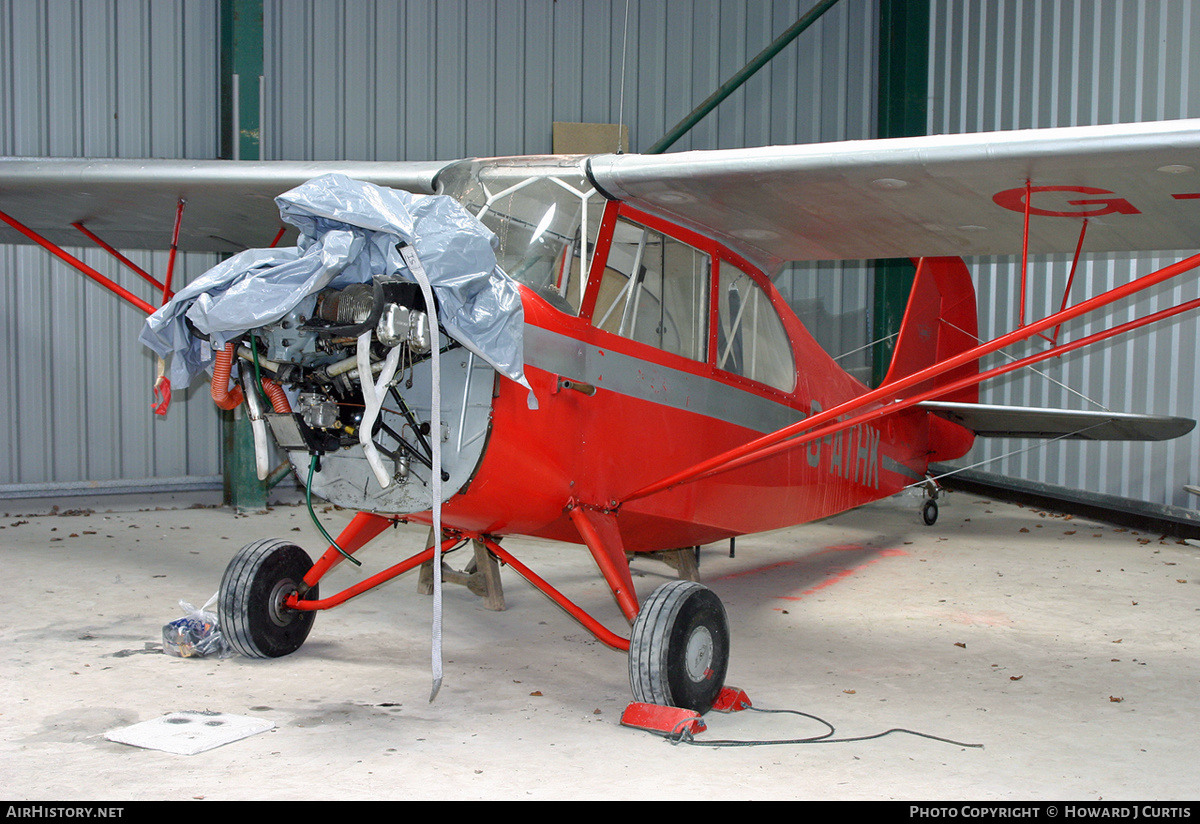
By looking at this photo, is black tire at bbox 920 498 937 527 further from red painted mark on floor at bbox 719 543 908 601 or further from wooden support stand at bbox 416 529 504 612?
wooden support stand at bbox 416 529 504 612

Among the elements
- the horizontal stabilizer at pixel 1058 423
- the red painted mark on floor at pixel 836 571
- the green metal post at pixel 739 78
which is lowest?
the red painted mark on floor at pixel 836 571

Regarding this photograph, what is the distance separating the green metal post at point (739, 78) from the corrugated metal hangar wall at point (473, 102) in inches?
19.7

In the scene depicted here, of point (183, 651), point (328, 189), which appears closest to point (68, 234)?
point (183, 651)

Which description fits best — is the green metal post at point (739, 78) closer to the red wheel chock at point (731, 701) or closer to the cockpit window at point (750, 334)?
the cockpit window at point (750, 334)

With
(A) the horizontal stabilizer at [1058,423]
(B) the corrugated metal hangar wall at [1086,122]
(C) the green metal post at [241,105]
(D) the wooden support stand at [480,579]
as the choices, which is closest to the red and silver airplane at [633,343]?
(D) the wooden support stand at [480,579]

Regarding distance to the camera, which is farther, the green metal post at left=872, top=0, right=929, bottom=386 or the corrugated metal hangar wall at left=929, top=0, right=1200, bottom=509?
the green metal post at left=872, top=0, right=929, bottom=386

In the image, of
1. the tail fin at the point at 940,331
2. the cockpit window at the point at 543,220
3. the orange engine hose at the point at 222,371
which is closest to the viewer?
the orange engine hose at the point at 222,371

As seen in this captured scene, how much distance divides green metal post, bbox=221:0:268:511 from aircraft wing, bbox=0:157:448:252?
9.41 ft

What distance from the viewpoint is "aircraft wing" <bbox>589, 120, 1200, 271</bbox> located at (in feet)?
13.5

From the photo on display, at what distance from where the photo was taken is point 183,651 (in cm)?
501

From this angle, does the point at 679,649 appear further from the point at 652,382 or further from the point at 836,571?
the point at 836,571

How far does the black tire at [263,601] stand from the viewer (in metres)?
4.89

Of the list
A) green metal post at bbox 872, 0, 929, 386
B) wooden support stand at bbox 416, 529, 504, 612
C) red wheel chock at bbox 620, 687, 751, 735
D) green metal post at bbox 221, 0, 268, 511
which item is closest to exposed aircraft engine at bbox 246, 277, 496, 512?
red wheel chock at bbox 620, 687, 751, 735

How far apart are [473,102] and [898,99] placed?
5.60 m
